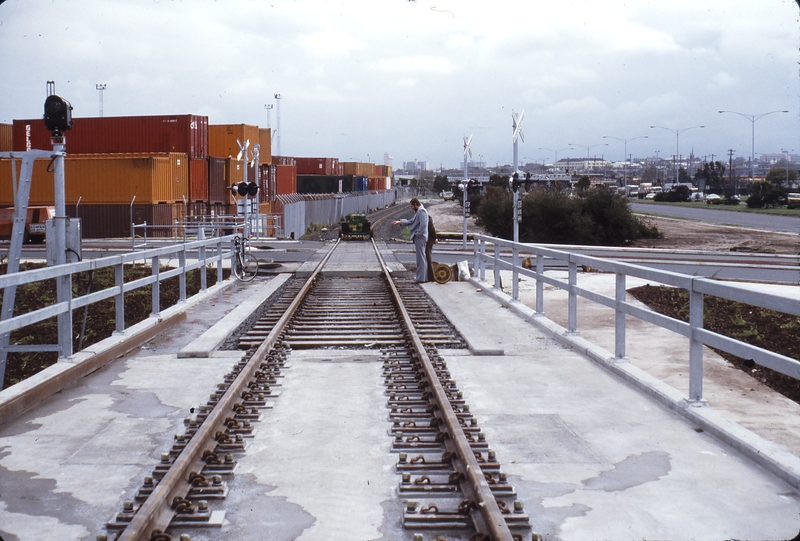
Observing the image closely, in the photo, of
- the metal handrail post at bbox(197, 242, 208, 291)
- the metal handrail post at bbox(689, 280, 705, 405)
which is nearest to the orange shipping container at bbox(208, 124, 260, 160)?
the metal handrail post at bbox(197, 242, 208, 291)

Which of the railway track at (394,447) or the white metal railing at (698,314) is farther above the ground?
the white metal railing at (698,314)

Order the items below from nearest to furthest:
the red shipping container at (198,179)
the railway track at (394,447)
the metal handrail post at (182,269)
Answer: the railway track at (394,447), the metal handrail post at (182,269), the red shipping container at (198,179)

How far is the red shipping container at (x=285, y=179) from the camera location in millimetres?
66188

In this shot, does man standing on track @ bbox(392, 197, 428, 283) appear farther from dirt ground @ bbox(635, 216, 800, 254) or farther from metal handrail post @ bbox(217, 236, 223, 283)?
dirt ground @ bbox(635, 216, 800, 254)

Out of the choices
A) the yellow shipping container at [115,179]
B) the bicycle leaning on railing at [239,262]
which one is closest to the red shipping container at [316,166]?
the yellow shipping container at [115,179]

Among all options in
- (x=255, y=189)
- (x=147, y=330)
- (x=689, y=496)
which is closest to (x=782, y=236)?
(x=255, y=189)

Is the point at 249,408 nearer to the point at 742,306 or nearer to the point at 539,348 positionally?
the point at 539,348

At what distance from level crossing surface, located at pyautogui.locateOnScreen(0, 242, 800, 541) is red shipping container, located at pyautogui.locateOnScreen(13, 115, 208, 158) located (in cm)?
3713

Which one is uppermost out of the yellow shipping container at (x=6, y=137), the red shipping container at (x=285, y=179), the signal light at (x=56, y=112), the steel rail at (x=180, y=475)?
the yellow shipping container at (x=6, y=137)

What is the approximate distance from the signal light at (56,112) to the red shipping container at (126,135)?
116 ft

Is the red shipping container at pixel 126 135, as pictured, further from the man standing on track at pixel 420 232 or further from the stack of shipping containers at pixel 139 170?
the man standing on track at pixel 420 232

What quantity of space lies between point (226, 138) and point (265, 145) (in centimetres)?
403

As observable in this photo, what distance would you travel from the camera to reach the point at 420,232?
19.3 meters

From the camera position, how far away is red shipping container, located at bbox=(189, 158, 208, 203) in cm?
4644
